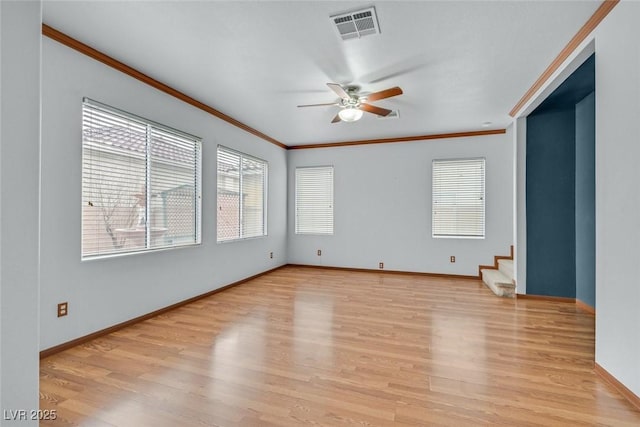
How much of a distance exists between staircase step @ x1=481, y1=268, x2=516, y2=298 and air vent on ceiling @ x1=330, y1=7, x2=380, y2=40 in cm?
386

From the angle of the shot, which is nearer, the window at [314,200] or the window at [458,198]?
the window at [458,198]

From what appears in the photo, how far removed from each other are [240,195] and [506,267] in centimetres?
454

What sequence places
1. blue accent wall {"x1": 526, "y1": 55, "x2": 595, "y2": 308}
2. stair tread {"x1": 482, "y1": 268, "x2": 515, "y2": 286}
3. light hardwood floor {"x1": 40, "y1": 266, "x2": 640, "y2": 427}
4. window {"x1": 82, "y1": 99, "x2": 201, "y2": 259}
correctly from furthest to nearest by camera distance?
stair tread {"x1": 482, "y1": 268, "x2": 515, "y2": 286} → blue accent wall {"x1": 526, "y1": 55, "x2": 595, "y2": 308} → window {"x1": 82, "y1": 99, "x2": 201, "y2": 259} → light hardwood floor {"x1": 40, "y1": 266, "x2": 640, "y2": 427}

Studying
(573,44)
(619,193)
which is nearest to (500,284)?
(619,193)

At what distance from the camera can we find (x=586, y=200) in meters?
3.84

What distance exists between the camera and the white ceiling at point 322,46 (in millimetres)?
2254

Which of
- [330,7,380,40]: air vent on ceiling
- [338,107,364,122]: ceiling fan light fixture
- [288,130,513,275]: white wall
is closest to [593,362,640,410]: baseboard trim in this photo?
[330,7,380,40]: air vent on ceiling

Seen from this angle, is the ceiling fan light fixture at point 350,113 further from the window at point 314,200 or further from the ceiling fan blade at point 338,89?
the window at point 314,200

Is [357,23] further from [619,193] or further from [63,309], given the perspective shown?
[63,309]

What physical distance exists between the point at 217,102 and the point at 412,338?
3.72m

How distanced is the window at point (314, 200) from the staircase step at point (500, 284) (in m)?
3.03

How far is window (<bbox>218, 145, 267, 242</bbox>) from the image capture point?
4.77 m

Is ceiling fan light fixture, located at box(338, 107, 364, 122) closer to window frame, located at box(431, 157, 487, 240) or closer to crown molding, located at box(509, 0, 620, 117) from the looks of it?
crown molding, located at box(509, 0, 620, 117)

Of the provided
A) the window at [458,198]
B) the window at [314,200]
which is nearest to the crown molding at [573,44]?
the window at [458,198]
